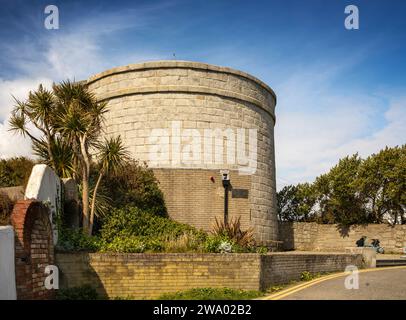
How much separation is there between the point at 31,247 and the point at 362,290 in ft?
28.9

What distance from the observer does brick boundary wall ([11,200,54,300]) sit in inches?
387

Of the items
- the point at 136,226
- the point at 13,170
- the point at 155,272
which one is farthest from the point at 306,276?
the point at 13,170

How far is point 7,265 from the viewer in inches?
361

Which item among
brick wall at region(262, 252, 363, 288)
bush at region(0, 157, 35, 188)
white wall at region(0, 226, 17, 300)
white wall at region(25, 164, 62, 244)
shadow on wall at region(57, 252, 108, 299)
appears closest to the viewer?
white wall at region(0, 226, 17, 300)

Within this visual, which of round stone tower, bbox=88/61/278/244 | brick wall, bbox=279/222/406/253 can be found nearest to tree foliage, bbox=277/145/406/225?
brick wall, bbox=279/222/406/253

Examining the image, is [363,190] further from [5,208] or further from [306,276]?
[5,208]

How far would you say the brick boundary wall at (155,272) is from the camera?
12375mm

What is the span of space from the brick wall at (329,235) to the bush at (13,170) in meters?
18.4

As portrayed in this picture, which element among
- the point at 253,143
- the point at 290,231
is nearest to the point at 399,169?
the point at 290,231

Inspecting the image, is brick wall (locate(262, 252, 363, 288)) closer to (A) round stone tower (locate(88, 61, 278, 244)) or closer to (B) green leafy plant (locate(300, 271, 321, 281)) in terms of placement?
(B) green leafy plant (locate(300, 271, 321, 281))

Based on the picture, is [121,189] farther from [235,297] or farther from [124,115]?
[235,297]

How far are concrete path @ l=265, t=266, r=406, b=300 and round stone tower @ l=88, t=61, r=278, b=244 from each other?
20.3 ft
